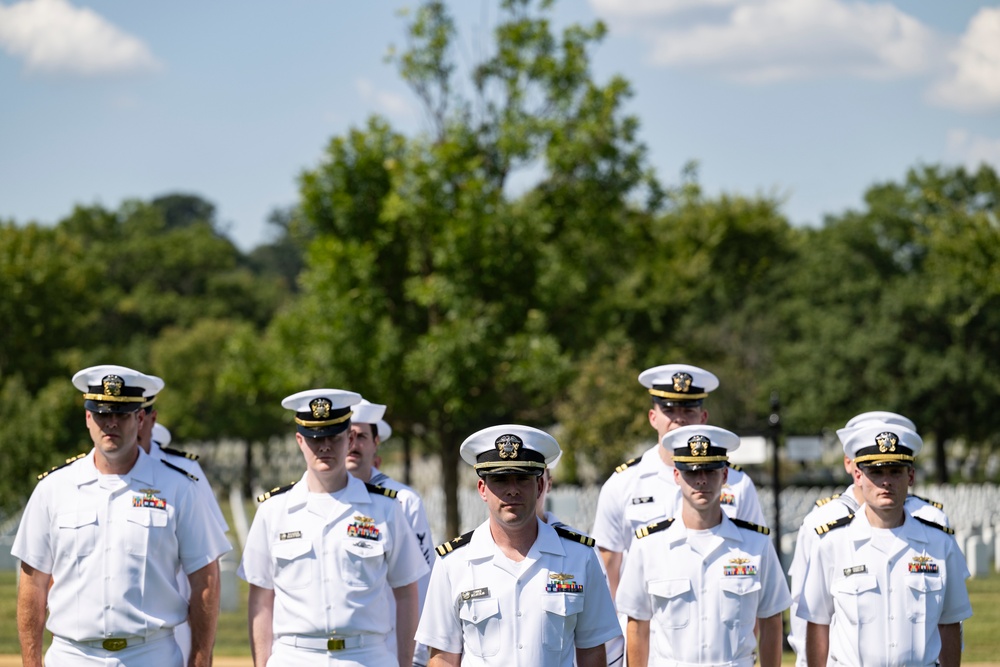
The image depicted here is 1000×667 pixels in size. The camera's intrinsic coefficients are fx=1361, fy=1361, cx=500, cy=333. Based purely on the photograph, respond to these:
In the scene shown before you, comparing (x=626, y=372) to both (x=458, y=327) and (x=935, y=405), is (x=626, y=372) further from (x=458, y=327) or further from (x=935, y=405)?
(x=935, y=405)

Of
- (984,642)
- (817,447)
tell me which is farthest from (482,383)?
(984,642)

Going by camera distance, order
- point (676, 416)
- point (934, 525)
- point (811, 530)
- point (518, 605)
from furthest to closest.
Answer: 1. point (676, 416)
2. point (811, 530)
3. point (934, 525)
4. point (518, 605)

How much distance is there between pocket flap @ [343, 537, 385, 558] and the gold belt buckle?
1041mm

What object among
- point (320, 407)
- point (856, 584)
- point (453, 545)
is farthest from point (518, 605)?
point (856, 584)

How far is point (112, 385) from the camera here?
6.03 m

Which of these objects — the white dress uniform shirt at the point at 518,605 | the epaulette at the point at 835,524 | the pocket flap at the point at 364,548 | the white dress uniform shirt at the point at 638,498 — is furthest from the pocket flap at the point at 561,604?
the white dress uniform shirt at the point at 638,498

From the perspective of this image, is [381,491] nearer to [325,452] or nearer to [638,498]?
[325,452]

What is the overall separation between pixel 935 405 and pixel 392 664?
133ft

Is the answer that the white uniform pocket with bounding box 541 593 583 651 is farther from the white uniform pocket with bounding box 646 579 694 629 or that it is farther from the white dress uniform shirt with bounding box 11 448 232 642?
the white dress uniform shirt with bounding box 11 448 232 642

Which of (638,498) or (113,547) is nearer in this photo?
(113,547)

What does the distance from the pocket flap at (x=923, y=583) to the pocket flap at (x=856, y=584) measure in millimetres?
154

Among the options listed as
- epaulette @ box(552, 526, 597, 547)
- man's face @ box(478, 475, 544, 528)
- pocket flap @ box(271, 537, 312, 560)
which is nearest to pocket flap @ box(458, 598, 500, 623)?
man's face @ box(478, 475, 544, 528)

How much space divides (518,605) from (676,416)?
3.11 metres

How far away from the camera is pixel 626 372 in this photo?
33906 mm
